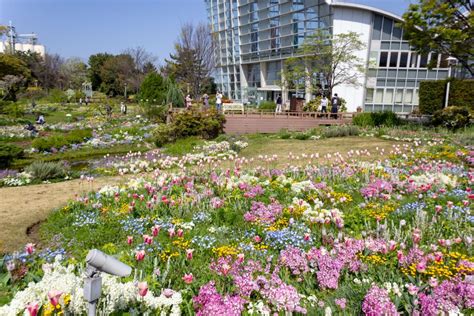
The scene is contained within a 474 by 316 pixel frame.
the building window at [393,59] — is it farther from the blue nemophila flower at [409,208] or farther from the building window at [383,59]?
the blue nemophila flower at [409,208]

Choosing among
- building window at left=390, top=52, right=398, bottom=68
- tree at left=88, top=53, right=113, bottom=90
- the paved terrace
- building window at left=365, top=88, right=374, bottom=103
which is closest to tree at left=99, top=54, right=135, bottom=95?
tree at left=88, top=53, right=113, bottom=90

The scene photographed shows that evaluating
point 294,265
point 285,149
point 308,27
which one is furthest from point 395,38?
point 294,265

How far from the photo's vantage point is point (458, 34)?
14.9 metres

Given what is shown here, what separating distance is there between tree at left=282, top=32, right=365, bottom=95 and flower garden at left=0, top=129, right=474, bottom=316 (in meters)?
24.1

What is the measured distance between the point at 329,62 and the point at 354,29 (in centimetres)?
678

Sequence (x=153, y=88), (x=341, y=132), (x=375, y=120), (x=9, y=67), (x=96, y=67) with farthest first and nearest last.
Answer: (x=96, y=67), (x=9, y=67), (x=153, y=88), (x=375, y=120), (x=341, y=132)

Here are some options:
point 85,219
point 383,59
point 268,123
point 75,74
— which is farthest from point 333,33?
point 75,74

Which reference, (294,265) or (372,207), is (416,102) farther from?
(294,265)

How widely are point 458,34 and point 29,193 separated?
54.4 ft

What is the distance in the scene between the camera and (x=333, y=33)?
34.4 m

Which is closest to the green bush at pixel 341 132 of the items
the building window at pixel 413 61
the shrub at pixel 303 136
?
the shrub at pixel 303 136

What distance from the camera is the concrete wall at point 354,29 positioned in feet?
109

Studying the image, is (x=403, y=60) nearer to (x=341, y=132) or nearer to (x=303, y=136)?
(x=341, y=132)

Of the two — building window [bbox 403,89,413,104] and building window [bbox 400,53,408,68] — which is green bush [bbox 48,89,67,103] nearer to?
building window [bbox 400,53,408,68]
